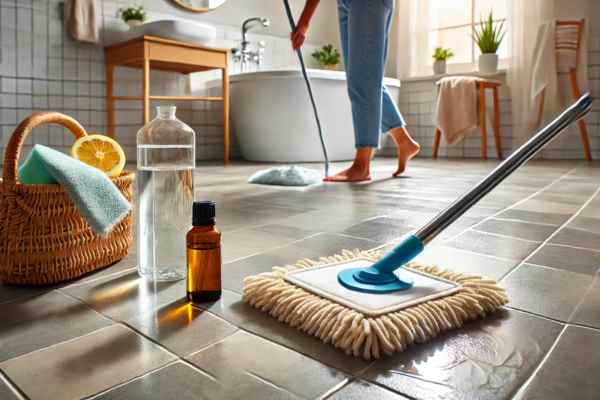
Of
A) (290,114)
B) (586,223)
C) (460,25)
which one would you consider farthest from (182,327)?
(460,25)

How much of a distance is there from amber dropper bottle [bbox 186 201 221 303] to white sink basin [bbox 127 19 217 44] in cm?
228

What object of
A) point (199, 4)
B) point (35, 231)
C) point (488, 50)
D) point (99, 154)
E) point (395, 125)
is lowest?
point (35, 231)

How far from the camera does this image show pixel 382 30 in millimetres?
1895

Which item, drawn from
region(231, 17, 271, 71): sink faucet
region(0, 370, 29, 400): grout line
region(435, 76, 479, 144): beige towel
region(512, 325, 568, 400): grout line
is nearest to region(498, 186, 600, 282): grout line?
region(512, 325, 568, 400): grout line

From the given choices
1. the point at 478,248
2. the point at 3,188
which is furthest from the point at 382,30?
the point at 3,188

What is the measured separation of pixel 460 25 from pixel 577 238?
3369 mm

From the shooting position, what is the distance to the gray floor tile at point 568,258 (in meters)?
0.82

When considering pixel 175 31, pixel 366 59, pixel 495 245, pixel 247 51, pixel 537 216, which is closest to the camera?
pixel 495 245

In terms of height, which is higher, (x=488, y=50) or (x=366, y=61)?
(x=488, y=50)

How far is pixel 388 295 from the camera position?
59cm

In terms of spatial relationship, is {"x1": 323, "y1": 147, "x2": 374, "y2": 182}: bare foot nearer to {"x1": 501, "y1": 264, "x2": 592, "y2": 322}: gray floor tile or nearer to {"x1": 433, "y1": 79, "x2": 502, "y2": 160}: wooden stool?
{"x1": 501, "y1": 264, "x2": 592, "y2": 322}: gray floor tile

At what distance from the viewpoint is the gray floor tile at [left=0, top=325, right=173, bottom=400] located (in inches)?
17.1

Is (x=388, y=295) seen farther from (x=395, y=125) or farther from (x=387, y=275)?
(x=395, y=125)

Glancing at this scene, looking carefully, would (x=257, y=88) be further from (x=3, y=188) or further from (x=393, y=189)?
(x=3, y=188)
